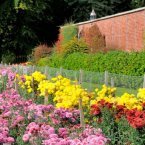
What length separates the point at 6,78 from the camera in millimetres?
16406

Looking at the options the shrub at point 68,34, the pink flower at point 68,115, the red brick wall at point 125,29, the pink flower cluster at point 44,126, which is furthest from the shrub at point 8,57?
the pink flower at point 68,115

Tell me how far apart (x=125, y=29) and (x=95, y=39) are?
11.5ft

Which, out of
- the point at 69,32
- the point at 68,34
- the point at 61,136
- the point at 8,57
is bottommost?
the point at 61,136

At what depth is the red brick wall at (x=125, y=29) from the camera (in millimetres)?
31656

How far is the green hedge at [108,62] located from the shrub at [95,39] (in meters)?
2.24

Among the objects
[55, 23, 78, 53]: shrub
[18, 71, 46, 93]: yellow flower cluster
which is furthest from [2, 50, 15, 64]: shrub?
[18, 71, 46, 93]: yellow flower cluster

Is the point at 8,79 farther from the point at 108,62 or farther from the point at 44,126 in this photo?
the point at 108,62

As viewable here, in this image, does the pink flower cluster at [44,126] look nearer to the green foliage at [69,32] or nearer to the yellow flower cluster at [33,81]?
the yellow flower cluster at [33,81]

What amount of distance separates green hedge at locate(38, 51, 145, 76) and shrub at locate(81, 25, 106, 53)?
224 cm

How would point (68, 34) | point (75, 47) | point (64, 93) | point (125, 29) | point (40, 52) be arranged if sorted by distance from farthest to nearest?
1. point (68, 34)
2. point (40, 52)
3. point (75, 47)
4. point (125, 29)
5. point (64, 93)

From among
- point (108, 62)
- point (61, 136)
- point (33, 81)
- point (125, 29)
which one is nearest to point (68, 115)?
point (61, 136)

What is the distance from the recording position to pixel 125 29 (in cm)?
3384

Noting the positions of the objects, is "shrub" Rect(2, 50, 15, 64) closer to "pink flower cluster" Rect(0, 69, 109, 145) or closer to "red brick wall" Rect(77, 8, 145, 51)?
"red brick wall" Rect(77, 8, 145, 51)

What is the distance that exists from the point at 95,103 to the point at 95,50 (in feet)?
90.6
